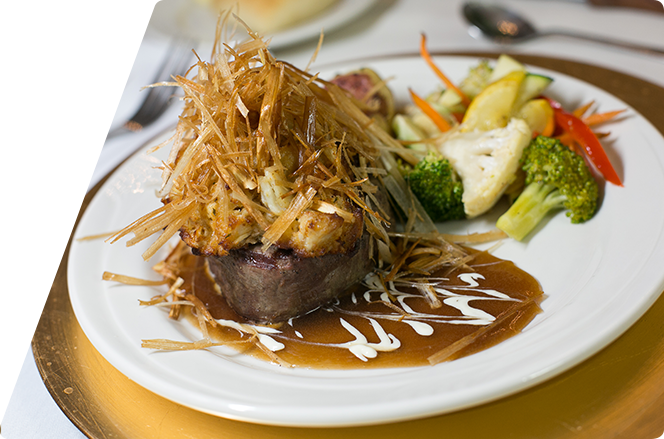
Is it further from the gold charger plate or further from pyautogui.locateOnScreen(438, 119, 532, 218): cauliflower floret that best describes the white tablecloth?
pyautogui.locateOnScreen(438, 119, 532, 218): cauliflower floret

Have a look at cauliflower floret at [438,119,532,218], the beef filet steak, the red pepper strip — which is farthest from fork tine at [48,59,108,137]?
the red pepper strip

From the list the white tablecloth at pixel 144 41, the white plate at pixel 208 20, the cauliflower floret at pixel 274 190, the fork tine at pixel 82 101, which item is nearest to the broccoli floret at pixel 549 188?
the cauliflower floret at pixel 274 190

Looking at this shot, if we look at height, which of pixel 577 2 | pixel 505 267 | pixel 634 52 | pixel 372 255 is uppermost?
pixel 577 2

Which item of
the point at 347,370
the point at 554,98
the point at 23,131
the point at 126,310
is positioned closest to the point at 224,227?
the point at 126,310

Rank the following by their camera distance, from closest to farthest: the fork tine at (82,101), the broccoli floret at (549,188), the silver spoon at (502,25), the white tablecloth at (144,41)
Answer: the broccoli floret at (549,188), the white tablecloth at (144,41), the fork tine at (82,101), the silver spoon at (502,25)

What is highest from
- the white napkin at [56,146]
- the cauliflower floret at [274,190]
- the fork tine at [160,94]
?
the cauliflower floret at [274,190]

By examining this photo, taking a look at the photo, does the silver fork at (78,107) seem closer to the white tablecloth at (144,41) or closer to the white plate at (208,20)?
the white tablecloth at (144,41)

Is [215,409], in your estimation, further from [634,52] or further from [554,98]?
[634,52]
